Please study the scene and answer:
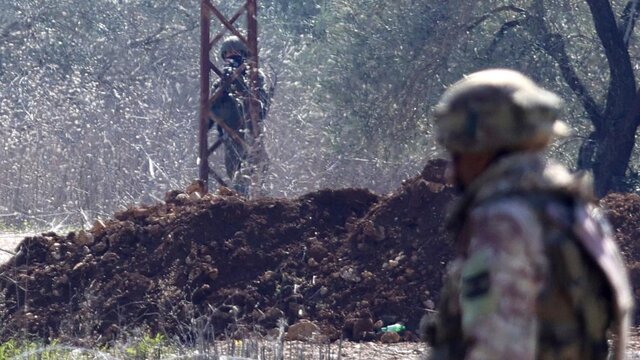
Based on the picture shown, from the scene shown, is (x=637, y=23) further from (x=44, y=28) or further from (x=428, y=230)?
(x=44, y=28)

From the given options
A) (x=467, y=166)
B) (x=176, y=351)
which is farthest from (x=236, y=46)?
(x=467, y=166)

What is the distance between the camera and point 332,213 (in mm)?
9547

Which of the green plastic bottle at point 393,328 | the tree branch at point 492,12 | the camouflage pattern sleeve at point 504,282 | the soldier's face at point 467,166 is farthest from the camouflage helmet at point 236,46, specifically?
the camouflage pattern sleeve at point 504,282

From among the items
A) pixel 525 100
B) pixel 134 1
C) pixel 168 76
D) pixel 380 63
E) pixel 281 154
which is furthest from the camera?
pixel 134 1

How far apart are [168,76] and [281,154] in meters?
6.44

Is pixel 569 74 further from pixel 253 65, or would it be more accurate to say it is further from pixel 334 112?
pixel 253 65

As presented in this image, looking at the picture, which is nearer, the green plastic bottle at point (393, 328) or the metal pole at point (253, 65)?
the green plastic bottle at point (393, 328)

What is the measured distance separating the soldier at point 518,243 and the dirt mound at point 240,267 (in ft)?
17.8

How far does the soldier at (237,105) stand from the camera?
44.2 ft

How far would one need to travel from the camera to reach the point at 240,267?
887cm

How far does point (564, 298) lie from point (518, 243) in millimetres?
194

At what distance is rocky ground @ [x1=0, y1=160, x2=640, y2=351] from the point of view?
8.19 meters

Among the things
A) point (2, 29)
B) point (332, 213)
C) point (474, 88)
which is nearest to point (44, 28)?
point (2, 29)

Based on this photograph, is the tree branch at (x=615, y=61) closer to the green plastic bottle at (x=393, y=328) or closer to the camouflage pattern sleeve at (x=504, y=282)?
the green plastic bottle at (x=393, y=328)
